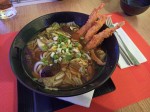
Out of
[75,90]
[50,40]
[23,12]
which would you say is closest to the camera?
[75,90]

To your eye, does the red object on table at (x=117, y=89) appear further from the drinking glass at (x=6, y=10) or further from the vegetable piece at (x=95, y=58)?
the drinking glass at (x=6, y=10)

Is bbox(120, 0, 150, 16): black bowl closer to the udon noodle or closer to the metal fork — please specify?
the metal fork

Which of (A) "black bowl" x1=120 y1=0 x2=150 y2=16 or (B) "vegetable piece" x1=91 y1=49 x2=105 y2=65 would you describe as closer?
(B) "vegetable piece" x1=91 y1=49 x2=105 y2=65

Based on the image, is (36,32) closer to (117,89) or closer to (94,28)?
(94,28)

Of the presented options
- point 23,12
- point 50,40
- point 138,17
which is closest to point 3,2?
point 23,12

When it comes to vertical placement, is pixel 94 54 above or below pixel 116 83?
above

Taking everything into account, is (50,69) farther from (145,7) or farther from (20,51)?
(145,7)

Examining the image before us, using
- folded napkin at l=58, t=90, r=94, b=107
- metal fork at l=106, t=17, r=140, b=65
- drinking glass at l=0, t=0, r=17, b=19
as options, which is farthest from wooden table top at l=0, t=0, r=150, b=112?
folded napkin at l=58, t=90, r=94, b=107
